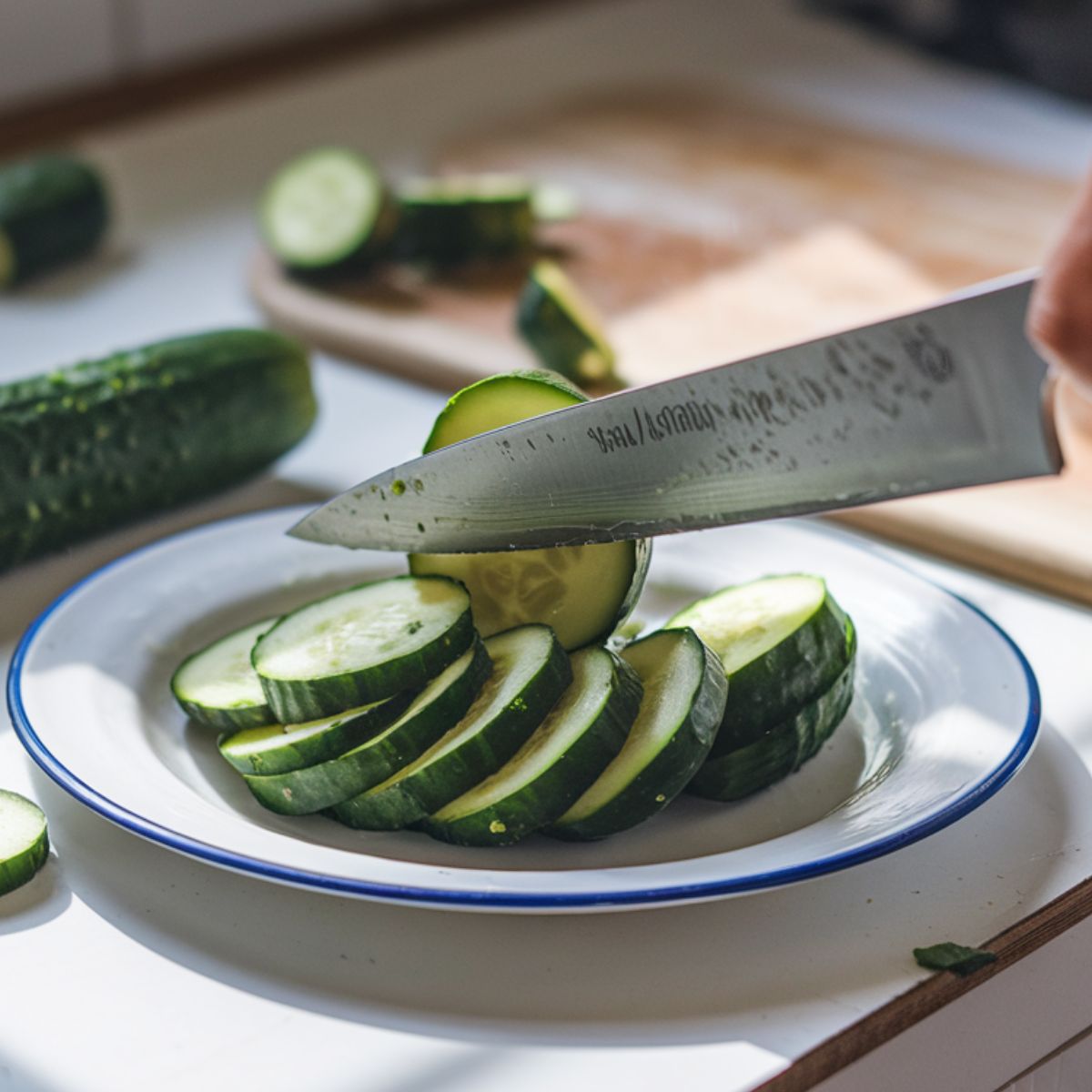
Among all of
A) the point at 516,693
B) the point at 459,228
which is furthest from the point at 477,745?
the point at 459,228

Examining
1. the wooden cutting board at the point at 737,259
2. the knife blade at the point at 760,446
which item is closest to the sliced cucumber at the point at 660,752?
the knife blade at the point at 760,446

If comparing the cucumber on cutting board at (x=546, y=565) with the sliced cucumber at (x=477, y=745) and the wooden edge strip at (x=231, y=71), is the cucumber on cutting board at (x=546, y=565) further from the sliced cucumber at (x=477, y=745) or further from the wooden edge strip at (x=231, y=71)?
the wooden edge strip at (x=231, y=71)

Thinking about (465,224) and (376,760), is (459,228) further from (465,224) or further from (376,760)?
(376,760)

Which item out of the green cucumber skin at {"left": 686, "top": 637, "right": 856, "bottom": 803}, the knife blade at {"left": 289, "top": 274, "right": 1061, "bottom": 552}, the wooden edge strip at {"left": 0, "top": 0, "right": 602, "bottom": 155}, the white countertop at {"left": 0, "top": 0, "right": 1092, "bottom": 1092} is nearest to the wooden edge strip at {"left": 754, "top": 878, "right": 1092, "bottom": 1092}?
the white countertop at {"left": 0, "top": 0, "right": 1092, "bottom": 1092}

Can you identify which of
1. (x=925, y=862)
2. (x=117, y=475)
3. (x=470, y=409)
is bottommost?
(x=925, y=862)

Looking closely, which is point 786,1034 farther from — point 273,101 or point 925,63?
point 925,63

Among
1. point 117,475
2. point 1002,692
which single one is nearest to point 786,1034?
point 1002,692
